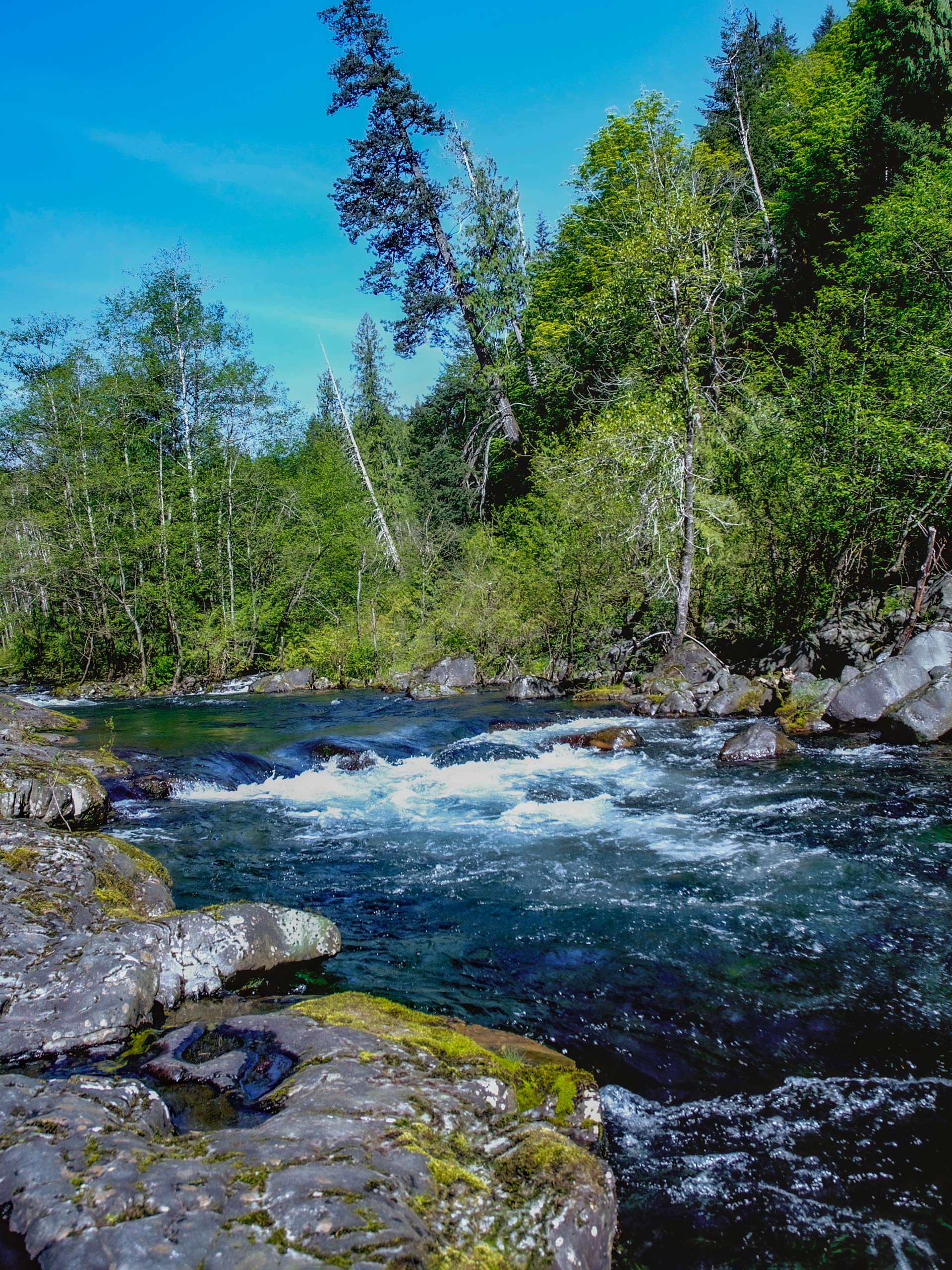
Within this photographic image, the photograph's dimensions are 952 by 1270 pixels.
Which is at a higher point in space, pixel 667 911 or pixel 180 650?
pixel 180 650

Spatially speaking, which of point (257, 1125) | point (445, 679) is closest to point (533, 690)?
point (445, 679)

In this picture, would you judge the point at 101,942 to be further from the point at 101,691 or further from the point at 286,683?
the point at 101,691

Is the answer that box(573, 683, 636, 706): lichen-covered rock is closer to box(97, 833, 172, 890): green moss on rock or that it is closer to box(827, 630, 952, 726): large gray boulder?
box(827, 630, 952, 726): large gray boulder

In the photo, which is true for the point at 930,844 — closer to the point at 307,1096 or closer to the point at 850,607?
the point at 307,1096

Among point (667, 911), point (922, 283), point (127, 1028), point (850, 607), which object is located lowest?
point (667, 911)

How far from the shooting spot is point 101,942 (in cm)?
422

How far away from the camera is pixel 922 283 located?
17375mm

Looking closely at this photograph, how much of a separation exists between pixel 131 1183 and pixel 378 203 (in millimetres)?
33132

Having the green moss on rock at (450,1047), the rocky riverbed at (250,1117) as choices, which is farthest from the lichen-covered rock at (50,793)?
the green moss on rock at (450,1047)

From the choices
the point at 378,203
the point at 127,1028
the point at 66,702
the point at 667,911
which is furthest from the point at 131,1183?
the point at 378,203

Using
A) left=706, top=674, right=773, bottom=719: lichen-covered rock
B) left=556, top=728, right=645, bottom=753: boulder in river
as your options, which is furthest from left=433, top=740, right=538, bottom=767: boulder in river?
left=706, top=674, right=773, bottom=719: lichen-covered rock

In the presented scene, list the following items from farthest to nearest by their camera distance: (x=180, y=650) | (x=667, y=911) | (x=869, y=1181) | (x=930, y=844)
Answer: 1. (x=180, y=650)
2. (x=930, y=844)
3. (x=667, y=911)
4. (x=869, y=1181)

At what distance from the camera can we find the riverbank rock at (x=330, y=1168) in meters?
1.96

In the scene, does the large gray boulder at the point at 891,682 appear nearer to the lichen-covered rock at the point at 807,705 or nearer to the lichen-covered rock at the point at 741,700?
the lichen-covered rock at the point at 807,705
